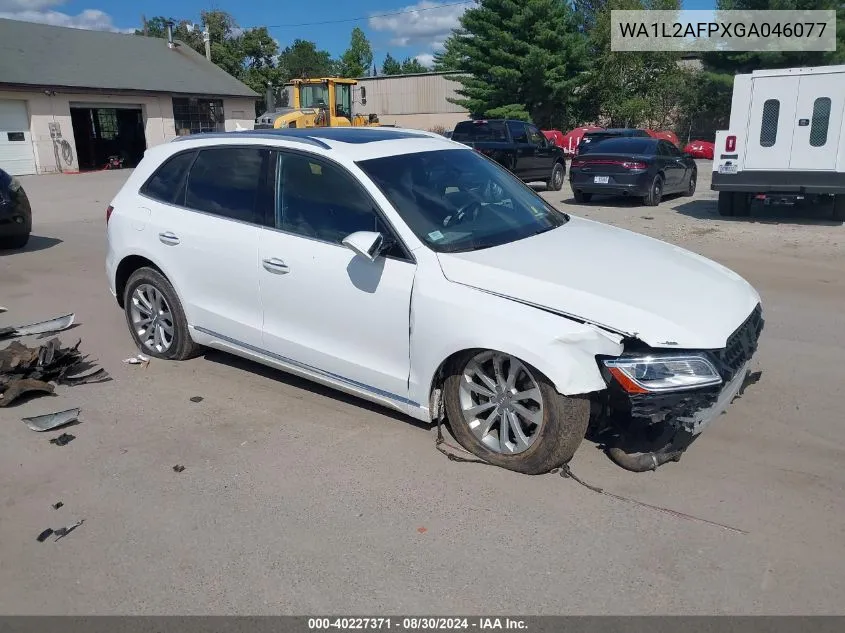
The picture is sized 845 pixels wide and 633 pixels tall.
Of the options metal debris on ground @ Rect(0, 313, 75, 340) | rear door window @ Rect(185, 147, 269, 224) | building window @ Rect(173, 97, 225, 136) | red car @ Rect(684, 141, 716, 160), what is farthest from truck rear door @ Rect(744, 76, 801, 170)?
building window @ Rect(173, 97, 225, 136)

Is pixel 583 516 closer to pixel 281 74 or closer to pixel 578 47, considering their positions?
pixel 578 47

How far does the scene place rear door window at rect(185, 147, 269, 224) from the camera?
16.1 feet

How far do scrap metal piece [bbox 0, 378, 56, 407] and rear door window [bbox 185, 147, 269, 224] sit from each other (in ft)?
5.35

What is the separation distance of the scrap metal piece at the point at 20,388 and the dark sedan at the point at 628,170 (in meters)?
12.7

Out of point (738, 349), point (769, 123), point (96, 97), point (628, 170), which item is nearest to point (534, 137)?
point (628, 170)

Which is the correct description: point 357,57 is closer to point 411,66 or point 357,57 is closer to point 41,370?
point 411,66

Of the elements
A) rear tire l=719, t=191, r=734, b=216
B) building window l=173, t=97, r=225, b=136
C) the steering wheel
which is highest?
building window l=173, t=97, r=225, b=136

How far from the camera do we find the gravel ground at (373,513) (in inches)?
120

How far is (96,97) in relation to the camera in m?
29.2

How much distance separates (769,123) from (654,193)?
3050 millimetres

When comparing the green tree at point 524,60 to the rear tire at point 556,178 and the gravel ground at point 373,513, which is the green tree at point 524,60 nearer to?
the rear tire at point 556,178

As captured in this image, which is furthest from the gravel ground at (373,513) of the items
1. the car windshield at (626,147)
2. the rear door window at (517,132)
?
the rear door window at (517,132)
